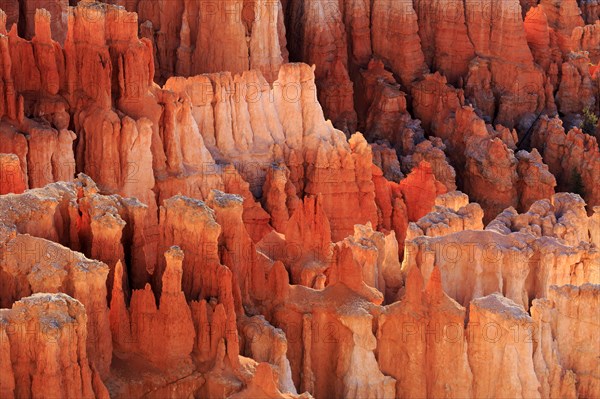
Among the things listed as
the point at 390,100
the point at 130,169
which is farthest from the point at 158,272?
the point at 390,100

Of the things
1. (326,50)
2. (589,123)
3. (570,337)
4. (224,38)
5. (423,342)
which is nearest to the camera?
(423,342)

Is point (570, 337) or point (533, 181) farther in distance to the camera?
point (533, 181)

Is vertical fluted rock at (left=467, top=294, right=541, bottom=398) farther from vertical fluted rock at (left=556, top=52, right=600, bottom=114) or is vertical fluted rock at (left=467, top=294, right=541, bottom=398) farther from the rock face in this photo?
vertical fluted rock at (left=556, top=52, right=600, bottom=114)

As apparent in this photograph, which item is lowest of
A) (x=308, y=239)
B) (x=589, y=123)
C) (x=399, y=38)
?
(x=589, y=123)

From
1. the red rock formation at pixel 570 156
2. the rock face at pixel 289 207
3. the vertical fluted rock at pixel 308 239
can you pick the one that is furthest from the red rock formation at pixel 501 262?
the red rock formation at pixel 570 156

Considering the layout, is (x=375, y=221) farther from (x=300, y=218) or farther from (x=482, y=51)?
(x=482, y=51)

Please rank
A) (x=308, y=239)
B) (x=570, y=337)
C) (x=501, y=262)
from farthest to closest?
(x=308, y=239)
(x=501, y=262)
(x=570, y=337)

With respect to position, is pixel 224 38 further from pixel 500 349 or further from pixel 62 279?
pixel 62 279

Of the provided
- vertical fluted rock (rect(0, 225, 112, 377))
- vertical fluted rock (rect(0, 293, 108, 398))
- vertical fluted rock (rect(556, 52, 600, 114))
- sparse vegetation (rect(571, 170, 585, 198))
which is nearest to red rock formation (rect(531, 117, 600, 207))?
sparse vegetation (rect(571, 170, 585, 198))

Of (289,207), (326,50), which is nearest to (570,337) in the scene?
(289,207)
